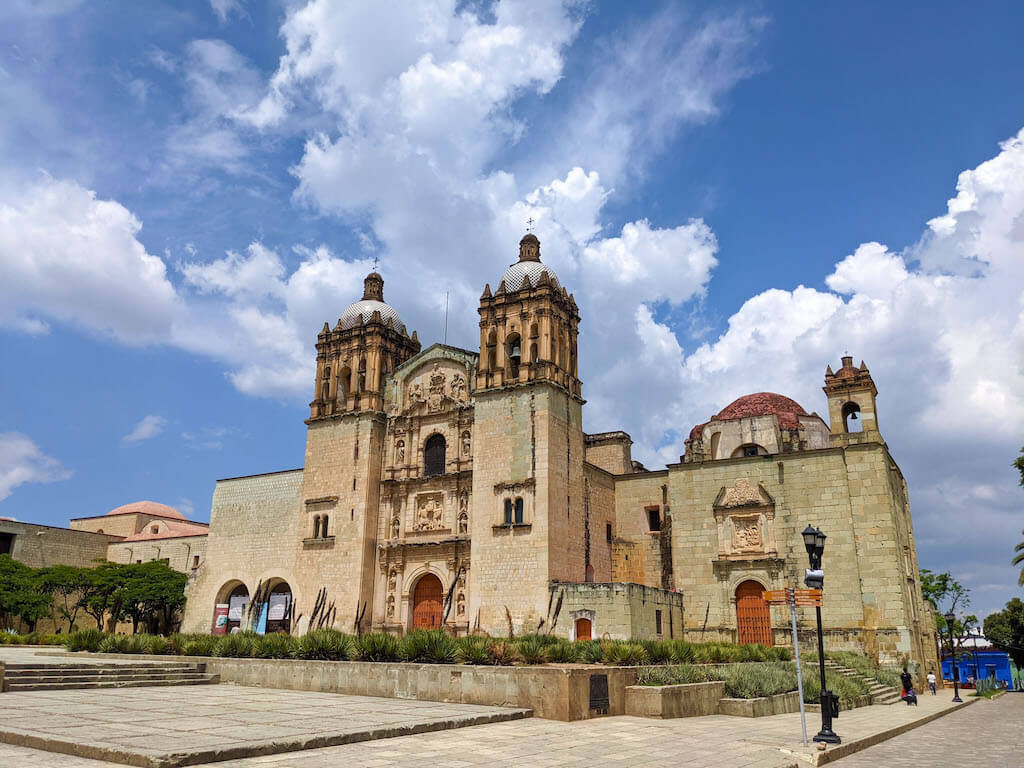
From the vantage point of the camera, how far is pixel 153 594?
3906 cm

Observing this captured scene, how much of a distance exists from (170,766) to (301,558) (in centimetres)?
2834

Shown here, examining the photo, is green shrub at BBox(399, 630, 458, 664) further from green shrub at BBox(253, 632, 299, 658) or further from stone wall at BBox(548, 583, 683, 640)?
stone wall at BBox(548, 583, 683, 640)

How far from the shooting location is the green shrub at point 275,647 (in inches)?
719

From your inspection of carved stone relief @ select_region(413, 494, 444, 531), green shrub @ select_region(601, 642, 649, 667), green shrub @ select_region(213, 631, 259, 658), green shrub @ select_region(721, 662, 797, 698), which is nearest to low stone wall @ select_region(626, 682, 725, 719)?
green shrub @ select_region(721, 662, 797, 698)

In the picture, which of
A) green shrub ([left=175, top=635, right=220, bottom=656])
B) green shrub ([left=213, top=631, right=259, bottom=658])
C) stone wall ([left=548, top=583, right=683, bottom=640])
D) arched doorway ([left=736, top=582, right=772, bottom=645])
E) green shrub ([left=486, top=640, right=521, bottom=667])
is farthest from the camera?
arched doorway ([left=736, top=582, right=772, bottom=645])

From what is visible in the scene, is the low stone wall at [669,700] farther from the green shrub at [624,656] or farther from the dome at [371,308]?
the dome at [371,308]

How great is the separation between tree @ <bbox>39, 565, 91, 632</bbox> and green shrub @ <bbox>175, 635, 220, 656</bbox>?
23.3 metres

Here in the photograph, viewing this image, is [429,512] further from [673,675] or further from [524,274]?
[673,675]

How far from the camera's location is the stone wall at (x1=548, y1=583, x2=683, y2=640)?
27125 millimetres

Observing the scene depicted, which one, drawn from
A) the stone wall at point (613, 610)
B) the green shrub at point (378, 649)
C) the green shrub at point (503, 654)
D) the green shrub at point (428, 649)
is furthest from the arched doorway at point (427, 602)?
the green shrub at point (503, 654)

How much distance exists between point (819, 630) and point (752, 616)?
16.8 metres

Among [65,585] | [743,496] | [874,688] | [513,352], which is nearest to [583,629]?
[743,496]

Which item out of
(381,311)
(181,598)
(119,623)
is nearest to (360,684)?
(381,311)

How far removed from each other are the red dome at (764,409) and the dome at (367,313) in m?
16.2
